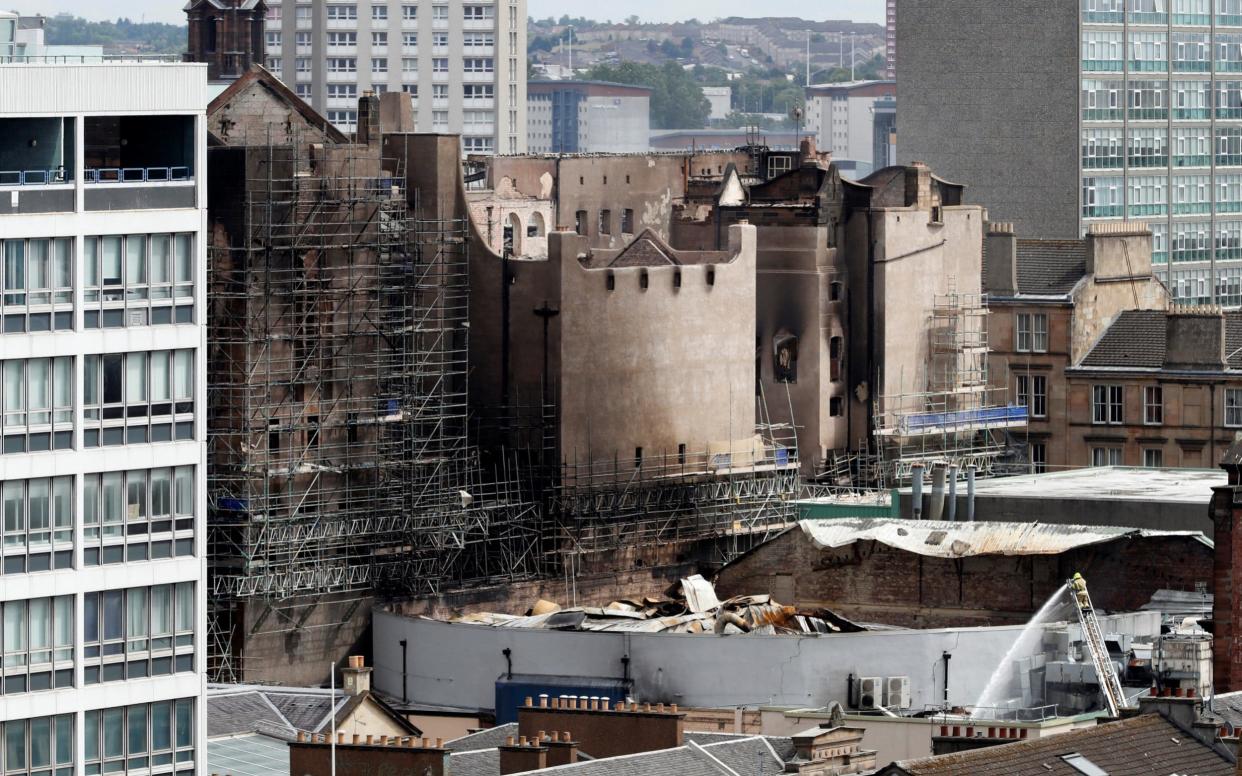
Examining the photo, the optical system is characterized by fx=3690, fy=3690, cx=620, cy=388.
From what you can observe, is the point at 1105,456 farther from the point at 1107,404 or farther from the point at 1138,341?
the point at 1138,341

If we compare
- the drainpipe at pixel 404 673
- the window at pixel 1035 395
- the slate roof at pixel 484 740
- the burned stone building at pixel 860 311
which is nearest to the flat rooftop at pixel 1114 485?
the burned stone building at pixel 860 311

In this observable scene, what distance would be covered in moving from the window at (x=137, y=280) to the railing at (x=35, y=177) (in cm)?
97

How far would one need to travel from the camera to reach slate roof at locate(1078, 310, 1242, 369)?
122000mm

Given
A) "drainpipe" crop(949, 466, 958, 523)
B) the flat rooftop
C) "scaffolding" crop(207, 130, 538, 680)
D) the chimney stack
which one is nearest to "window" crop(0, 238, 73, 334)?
"scaffolding" crop(207, 130, 538, 680)

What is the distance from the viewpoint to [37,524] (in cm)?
5184

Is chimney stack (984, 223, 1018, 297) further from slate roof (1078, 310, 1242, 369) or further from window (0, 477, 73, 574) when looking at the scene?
window (0, 477, 73, 574)

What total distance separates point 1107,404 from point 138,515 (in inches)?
2908

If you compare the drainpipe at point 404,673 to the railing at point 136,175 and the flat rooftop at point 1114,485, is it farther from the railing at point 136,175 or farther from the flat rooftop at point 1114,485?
the railing at point 136,175

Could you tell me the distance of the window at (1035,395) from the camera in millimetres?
124688

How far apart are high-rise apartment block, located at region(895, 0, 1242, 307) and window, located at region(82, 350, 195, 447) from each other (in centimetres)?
10070

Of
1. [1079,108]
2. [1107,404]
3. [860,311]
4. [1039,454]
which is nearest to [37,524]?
[860,311]

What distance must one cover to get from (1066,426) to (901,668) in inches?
1712

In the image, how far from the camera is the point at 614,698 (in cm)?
8112

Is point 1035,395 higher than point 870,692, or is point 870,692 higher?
point 1035,395
